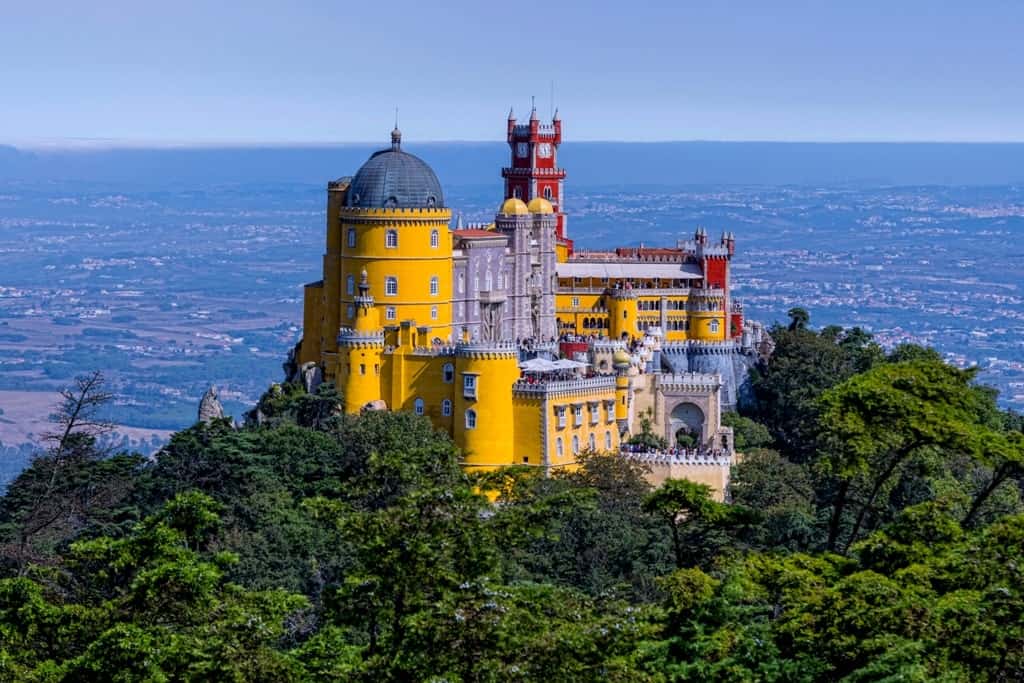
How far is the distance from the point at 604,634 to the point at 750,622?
8309 mm

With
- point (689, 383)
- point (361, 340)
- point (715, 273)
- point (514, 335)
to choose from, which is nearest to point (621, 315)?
point (715, 273)

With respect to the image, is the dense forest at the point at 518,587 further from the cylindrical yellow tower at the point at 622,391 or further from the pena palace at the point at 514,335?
the cylindrical yellow tower at the point at 622,391

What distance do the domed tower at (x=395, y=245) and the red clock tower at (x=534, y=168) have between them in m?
24.3

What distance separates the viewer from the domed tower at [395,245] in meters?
88.1

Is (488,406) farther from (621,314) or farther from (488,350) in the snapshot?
(621,314)

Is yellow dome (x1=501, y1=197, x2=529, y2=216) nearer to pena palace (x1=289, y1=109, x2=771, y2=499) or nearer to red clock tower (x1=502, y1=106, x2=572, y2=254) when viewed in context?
pena palace (x1=289, y1=109, x2=771, y2=499)

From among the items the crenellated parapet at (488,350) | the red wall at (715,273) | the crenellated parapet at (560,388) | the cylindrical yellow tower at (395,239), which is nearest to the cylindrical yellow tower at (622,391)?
the crenellated parapet at (560,388)

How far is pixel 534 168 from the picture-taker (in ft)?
373

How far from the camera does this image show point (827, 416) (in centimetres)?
5728

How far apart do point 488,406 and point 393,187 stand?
11.7m

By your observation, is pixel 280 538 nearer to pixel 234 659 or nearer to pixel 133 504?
pixel 133 504

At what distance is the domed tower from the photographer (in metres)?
88.1

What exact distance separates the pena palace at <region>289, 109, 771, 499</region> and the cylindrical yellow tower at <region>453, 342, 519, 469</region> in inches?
2.2

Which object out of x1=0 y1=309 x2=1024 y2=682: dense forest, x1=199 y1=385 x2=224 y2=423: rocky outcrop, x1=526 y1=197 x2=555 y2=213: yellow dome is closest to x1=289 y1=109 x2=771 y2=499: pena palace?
x1=526 y1=197 x2=555 y2=213: yellow dome
